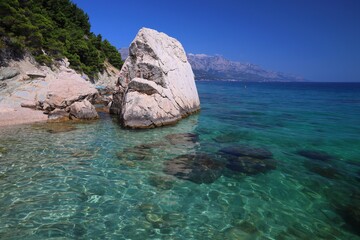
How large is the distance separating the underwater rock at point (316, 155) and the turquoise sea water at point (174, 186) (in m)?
0.05

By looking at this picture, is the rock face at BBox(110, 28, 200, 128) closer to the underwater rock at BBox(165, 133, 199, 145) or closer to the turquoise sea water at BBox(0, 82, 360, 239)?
the turquoise sea water at BBox(0, 82, 360, 239)

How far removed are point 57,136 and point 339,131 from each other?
1839 cm

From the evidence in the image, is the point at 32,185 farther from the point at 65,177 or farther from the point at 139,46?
the point at 139,46

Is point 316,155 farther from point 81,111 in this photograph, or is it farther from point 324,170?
point 81,111

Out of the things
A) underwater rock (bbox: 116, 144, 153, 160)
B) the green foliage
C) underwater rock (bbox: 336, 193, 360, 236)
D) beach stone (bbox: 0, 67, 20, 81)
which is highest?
the green foliage

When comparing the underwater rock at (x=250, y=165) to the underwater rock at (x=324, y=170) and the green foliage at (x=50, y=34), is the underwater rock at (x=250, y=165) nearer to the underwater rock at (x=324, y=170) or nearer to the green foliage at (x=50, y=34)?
the underwater rock at (x=324, y=170)

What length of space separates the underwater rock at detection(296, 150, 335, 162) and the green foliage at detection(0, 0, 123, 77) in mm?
29828

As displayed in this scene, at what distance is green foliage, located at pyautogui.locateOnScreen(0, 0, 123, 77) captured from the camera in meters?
30.7

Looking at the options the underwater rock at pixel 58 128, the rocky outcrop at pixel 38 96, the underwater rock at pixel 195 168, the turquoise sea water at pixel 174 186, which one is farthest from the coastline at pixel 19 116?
the underwater rock at pixel 195 168

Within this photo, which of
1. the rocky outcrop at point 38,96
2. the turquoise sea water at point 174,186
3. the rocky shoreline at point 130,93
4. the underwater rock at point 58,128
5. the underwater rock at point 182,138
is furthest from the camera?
the rocky outcrop at point 38,96

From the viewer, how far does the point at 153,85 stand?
1853 cm

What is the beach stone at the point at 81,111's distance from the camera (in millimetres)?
19328

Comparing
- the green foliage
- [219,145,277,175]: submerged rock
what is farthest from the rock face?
the green foliage

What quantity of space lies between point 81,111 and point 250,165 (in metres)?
13.6
